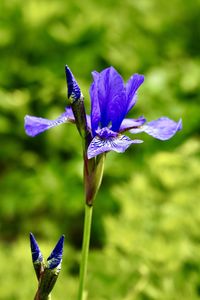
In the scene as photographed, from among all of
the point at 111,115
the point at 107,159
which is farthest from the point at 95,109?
the point at 107,159

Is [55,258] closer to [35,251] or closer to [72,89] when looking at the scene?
[35,251]

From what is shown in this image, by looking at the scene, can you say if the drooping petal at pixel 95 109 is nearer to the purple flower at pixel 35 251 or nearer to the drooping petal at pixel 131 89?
the drooping petal at pixel 131 89

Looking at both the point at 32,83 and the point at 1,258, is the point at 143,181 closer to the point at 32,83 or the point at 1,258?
the point at 1,258

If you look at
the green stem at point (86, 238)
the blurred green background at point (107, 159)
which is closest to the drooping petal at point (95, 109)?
the green stem at point (86, 238)

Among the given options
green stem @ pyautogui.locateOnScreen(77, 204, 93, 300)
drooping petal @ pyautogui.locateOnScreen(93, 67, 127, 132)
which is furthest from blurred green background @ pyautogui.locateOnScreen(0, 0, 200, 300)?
drooping petal @ pyautogui.locateOnScreen(93, 67, 127, 132)

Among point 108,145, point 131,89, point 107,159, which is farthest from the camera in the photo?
point 107,159

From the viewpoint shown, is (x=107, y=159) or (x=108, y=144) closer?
(x=108, y=144)
